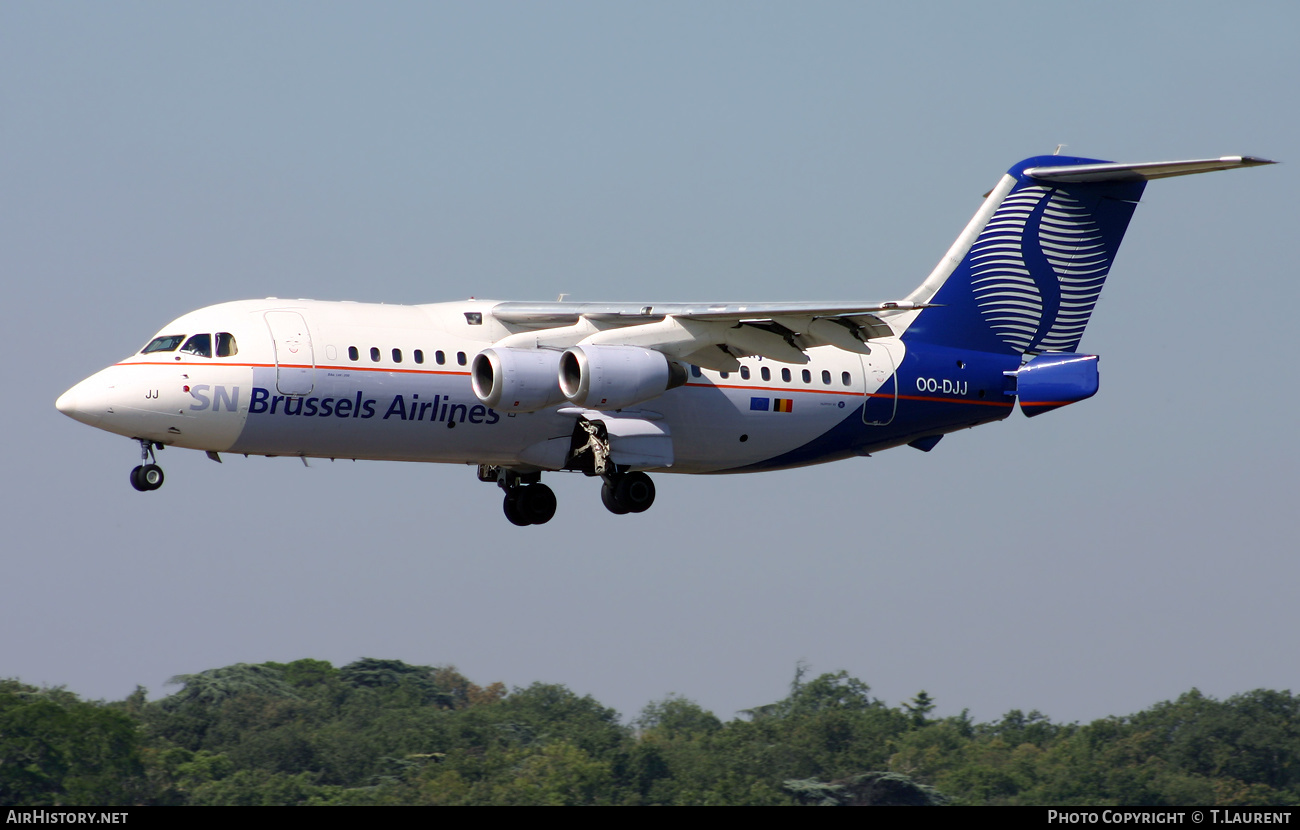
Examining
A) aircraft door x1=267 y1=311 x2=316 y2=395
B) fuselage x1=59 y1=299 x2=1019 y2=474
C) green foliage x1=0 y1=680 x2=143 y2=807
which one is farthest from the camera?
green foliage x1=0 y1=680 x2=143 y2=807

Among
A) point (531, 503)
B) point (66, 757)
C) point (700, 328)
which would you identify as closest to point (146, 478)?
point (531, 503)

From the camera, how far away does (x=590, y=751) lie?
28.1 m

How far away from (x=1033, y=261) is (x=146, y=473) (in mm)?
11448

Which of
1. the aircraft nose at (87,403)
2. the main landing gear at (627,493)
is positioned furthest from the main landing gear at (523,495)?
the aircraft nose at (87,403)

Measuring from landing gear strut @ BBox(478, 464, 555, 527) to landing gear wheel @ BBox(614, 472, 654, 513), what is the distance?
1.48 meters

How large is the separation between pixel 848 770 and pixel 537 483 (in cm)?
1137

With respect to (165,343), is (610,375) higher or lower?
lower

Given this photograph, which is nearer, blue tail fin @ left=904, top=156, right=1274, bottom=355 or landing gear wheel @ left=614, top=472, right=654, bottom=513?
landing gear wheel @ left=614, top=472, right=654, bottom=513

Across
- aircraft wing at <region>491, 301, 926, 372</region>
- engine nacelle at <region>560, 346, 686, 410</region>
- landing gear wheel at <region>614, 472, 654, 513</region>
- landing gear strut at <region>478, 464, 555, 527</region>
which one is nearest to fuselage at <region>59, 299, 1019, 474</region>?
landing gear wheel at <region>614, 472, 654, 513</region>

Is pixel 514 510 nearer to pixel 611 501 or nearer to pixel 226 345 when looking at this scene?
pixel 611 501

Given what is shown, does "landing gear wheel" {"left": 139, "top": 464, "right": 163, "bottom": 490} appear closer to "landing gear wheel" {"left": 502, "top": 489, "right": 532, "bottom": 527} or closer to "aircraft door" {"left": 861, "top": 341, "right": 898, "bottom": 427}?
"landing gear wheel" {"left": 502, "top": 489, "right": 532, "bottom": 527}

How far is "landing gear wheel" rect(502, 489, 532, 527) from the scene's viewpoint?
21.2 metres

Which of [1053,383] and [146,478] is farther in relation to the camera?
[1053,383]
